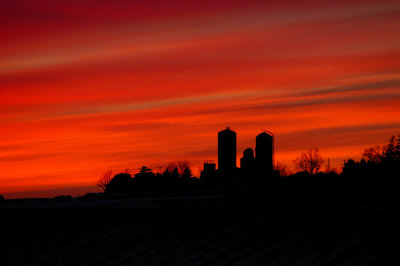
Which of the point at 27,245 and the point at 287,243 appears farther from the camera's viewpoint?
the point at 27,245

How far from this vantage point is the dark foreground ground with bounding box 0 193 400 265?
6406 cm

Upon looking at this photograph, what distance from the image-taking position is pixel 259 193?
186 metres

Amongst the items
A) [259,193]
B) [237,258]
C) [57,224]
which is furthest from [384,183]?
[237,258]

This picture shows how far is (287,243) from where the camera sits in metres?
73.2

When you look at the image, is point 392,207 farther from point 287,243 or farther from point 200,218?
point 287,243

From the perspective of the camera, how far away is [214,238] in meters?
80.9

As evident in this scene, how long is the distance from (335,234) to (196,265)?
28690 mm

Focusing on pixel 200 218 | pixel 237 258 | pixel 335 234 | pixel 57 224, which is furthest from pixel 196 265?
pixel 57 224

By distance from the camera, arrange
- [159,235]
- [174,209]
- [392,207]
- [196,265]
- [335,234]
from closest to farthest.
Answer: [196,265]
[335,234]
[159,235]
[392,207]
[174,209]

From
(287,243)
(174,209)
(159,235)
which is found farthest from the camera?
(174,209)

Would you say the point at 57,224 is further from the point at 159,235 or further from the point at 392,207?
the point at 392,207

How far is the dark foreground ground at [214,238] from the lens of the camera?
64062 mm

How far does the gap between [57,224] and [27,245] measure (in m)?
28.7

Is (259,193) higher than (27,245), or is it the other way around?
(259,193)
